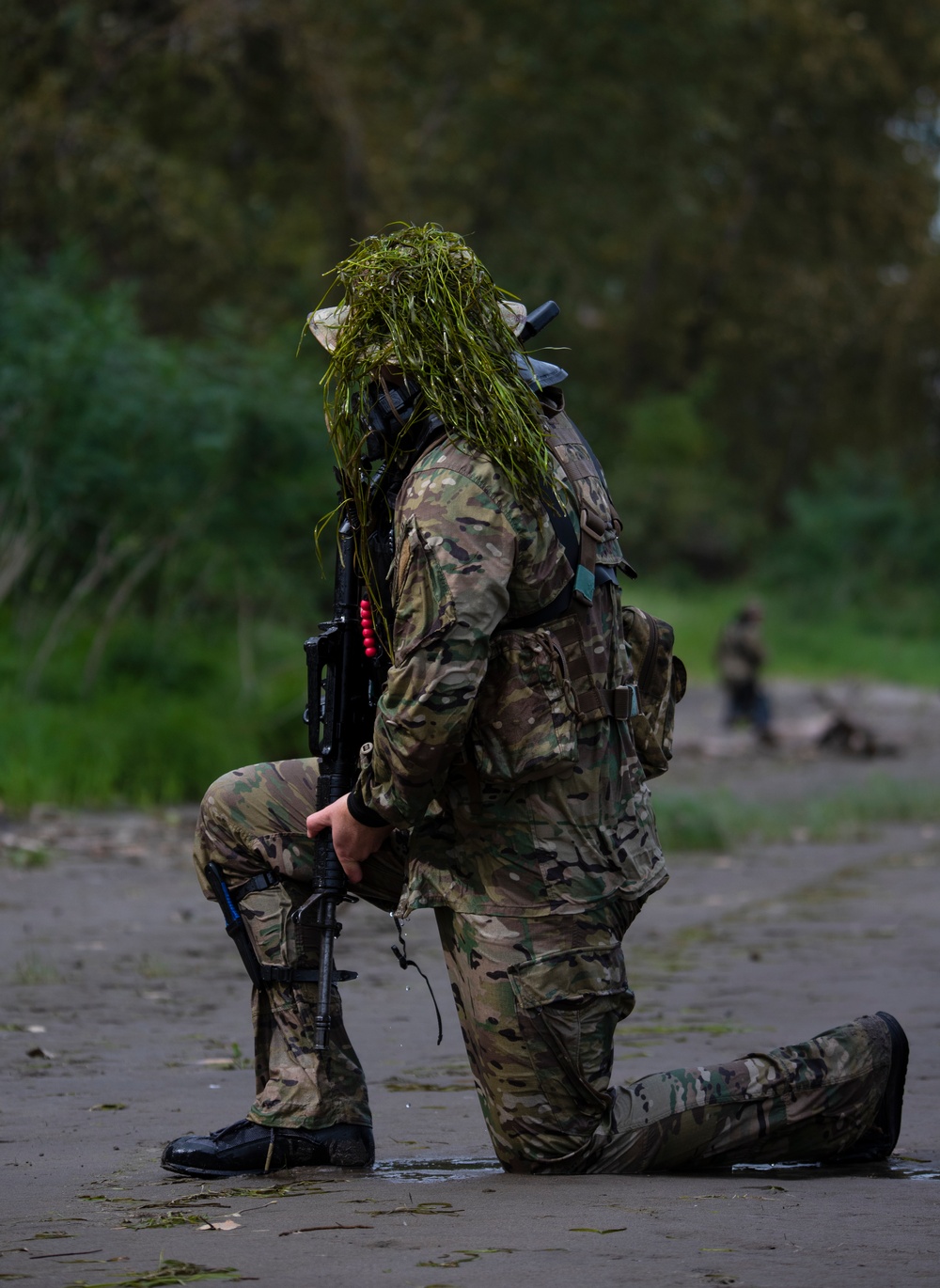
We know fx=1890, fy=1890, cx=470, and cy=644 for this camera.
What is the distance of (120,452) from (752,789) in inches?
234

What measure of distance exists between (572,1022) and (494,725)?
63 cm

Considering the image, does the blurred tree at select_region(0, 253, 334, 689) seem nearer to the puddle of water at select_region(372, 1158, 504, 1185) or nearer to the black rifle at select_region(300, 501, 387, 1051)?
the black rifle at select_region(300, 501, 387, 1051)

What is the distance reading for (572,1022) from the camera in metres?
3.82

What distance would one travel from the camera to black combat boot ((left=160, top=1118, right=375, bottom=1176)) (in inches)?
153

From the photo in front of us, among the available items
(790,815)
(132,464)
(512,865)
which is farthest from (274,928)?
(790,815)

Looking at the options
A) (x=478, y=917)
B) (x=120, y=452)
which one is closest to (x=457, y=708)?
(x=478, y=917)

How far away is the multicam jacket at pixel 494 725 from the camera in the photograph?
3623mm

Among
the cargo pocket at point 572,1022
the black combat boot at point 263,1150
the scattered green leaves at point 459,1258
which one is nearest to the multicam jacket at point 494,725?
the cargo pocket at point 572,1022

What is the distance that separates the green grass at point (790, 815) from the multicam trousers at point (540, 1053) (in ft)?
23.5

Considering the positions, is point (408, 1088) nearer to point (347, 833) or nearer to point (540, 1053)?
point (540, 1053)

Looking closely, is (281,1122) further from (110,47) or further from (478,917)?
(110,47)

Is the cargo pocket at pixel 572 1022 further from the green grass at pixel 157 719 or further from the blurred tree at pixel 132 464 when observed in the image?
the blurred tree at pixel 132 464

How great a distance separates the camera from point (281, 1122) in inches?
156

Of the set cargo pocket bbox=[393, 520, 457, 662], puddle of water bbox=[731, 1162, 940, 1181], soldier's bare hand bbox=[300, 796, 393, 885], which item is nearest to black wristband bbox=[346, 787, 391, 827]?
soldier's bare hand bbox=[300, 796, 393, 885]
